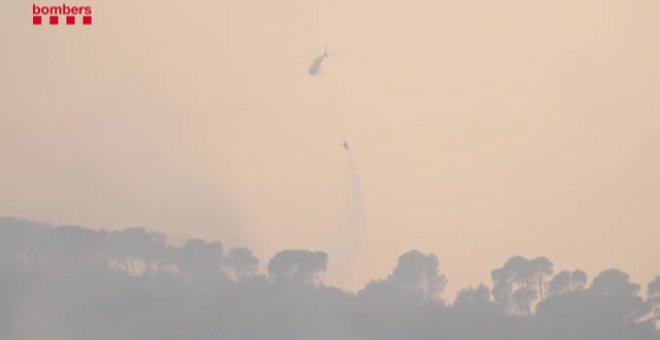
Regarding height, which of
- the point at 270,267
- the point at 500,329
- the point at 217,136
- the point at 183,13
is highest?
the point at 183,13

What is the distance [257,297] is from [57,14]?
10.4 ft

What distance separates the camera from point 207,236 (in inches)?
377

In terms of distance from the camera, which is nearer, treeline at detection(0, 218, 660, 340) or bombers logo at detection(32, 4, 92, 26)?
treeline at detection(0, 218, 660, 340)

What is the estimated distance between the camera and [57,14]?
948 centimetres

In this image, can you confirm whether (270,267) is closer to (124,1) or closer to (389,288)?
(389,288)

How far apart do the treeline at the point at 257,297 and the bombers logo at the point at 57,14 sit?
6.11 ft

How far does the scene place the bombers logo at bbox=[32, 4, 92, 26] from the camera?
9.47 metres

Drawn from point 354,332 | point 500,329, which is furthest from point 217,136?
point 500,329

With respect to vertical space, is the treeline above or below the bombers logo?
below

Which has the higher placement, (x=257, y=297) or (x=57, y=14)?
(x=57, y=14)

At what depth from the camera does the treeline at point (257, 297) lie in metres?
9.32

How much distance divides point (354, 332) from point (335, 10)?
118 inches

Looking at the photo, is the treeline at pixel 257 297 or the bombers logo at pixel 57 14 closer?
the treeline at pixel 257 297

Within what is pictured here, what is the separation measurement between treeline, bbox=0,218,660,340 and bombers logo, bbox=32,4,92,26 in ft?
6.11
